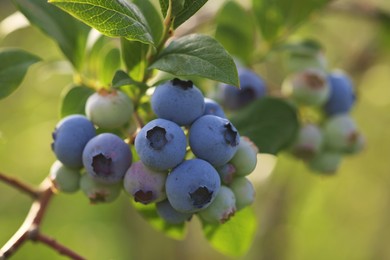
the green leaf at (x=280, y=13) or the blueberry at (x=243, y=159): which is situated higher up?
the blueberry at (x=243, y=159)

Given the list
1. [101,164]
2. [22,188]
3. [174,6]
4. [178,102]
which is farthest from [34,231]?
[174,6]

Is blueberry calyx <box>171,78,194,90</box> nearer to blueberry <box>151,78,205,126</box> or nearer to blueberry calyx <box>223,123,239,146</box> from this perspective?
blueberry <box>151,78,205,126</box>

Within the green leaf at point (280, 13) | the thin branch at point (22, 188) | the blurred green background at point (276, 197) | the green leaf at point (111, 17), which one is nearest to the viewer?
the green leaf at point (111, 17)

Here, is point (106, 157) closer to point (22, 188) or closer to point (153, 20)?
point (153, 20)

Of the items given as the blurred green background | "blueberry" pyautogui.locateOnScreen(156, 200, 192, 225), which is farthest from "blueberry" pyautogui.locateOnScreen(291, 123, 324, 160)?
the blurred green background

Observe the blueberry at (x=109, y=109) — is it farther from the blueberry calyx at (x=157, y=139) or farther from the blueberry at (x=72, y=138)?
the blueberry calyx at (x=157, y=139)

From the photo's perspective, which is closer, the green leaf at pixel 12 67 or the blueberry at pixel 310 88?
the green leaf at pixel 12 67

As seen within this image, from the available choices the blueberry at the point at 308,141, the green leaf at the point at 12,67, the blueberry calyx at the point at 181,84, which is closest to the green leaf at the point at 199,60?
the blueberry calyx at the point at 181,84
